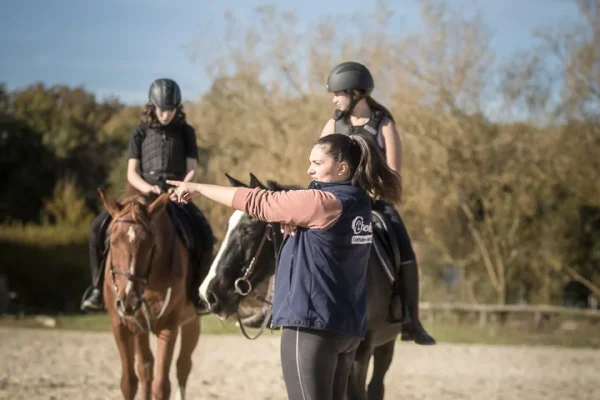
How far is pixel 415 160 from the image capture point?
24.6m

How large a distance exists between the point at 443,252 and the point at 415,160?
300 centimetres

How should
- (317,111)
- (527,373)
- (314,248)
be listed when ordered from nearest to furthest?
(314,248) < (527,373) < (317,111)

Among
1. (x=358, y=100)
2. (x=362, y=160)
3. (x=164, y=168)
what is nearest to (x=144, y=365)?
(x=164, y=168)

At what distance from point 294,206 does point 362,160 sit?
44 cm

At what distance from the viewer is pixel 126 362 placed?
6.80 meters

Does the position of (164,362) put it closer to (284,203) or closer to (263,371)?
(284,203)

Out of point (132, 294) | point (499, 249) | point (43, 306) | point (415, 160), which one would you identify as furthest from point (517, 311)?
point (132, 294)

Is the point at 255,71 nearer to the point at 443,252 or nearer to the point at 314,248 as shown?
the point at 443,252

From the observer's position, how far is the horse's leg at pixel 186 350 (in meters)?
7.85

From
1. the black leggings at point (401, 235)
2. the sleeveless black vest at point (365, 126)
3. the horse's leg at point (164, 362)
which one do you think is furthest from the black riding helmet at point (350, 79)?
the horse's leg at point (164, 362)

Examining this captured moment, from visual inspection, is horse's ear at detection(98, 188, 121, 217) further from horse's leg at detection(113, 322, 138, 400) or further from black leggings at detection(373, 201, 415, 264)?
black leggings at detection(373, 201, 415, 264)

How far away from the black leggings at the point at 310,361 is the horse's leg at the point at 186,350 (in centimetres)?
400

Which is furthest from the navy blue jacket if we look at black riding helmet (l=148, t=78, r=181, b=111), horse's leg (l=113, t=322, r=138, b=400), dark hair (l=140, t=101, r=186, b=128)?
dark hair (l=140, t=101, r=186, b=128)

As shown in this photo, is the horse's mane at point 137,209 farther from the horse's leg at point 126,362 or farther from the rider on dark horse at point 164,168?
the horse's leg at point 126,362
